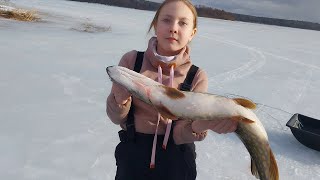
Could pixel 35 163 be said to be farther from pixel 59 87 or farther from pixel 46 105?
pixel 59 87

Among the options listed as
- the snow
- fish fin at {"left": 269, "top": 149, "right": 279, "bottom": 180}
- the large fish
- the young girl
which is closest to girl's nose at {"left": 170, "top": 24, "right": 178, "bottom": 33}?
the young girl

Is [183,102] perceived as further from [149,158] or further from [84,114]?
[84,114]

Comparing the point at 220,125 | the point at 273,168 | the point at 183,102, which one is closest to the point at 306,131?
the point at 273,168

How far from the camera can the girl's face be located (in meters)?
2.01

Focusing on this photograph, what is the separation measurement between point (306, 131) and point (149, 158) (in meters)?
2.86

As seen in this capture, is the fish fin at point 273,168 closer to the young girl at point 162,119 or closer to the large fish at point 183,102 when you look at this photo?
the large fish at point 183,102

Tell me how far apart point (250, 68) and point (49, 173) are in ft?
25.6

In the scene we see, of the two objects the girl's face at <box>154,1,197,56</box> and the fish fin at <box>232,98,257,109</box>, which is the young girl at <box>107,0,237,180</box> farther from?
the fish fin at <box>232,98,257,109</box>

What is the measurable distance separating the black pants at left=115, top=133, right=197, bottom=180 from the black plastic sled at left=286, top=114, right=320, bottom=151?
2644 mm

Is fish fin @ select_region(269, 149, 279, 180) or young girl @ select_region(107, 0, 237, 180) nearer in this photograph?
fish fin @ select_region(269, 149, 279, 180)

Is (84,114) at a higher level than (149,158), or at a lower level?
lower

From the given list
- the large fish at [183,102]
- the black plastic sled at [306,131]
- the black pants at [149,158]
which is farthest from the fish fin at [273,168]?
the black plastic sled at [306,131]

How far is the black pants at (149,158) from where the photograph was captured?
6.99 feet

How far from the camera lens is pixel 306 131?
4.33 metres
